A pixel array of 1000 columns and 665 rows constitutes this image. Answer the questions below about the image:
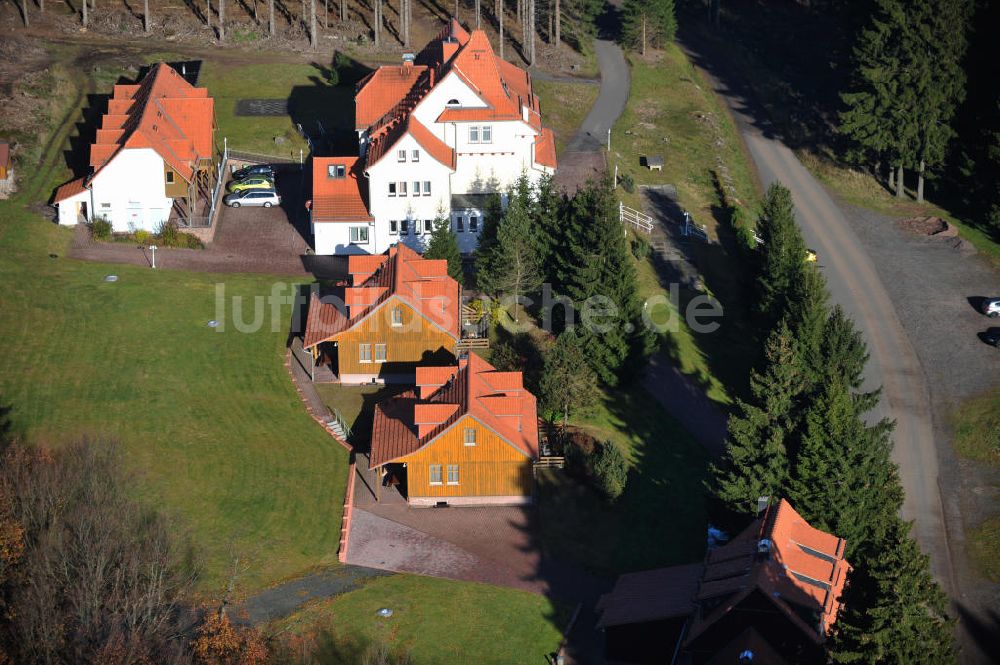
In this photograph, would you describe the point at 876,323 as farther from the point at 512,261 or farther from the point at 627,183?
the point at 512,261

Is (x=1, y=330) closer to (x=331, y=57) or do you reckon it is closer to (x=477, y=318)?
(x=477, y=318)

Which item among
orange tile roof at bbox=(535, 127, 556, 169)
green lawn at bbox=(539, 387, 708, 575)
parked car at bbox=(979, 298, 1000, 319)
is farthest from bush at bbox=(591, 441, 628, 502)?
parked car at bbox=(979, 298, 1000, 319)

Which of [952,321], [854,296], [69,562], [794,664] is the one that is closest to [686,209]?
[854,296]

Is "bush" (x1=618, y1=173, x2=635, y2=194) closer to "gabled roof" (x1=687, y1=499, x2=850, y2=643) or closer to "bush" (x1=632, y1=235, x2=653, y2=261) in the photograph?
"bush" (x1=632, y1=235, x2=653, y2=261)

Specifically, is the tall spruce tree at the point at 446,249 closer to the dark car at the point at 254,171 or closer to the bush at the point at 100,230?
the dark car at the point at 254,171

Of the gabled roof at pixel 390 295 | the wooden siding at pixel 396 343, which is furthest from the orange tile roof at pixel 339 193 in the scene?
the wooden siding at pixel 396 343

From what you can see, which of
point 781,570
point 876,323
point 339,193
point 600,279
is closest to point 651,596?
point 781,570
